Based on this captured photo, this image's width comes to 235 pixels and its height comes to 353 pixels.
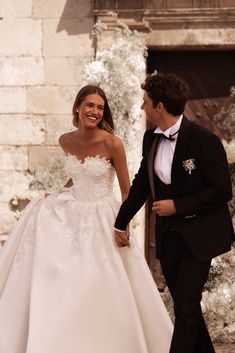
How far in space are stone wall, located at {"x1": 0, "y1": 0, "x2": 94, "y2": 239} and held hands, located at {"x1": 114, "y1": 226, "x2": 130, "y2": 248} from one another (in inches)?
117

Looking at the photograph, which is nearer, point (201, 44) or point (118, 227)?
point (118, 227)

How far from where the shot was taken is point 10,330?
468cm

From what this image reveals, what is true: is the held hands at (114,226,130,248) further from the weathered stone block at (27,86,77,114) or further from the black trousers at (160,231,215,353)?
the weathered stone block at (27,86,77,114)

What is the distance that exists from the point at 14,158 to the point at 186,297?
3927mm

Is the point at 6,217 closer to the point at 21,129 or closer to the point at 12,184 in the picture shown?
the point at 12,184

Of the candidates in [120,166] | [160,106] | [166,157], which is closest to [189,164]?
[166,157]

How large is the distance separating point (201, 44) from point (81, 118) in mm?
2722

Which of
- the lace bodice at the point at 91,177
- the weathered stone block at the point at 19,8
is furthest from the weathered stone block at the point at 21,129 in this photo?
the lace bodice at the point at 91,177

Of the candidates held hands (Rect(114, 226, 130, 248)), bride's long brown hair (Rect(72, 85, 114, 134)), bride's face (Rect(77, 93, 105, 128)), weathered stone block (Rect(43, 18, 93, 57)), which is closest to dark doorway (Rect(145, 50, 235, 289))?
weathered stone block (Rect(43, 18, 93, 57))

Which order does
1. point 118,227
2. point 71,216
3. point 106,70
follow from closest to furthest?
point 118,227 < point 71,216 < point 106,70

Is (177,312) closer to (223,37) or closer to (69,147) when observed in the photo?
(69,147)

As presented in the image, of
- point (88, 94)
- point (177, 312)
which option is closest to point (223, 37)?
point (88, 94)

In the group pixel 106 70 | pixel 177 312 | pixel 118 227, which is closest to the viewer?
pixel 177 312

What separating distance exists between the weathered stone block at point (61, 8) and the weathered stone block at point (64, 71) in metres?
0.44
